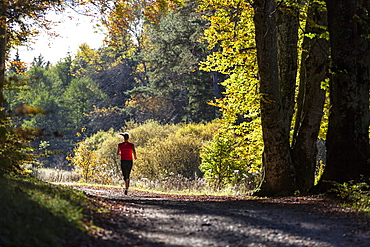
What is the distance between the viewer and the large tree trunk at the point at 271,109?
462 inches

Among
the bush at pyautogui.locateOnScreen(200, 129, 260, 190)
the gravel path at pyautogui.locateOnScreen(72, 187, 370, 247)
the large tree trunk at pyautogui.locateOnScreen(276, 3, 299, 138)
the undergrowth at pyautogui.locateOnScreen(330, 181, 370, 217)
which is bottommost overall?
the gravel path at pyautogui.locateOnScreen(72, 187, 370, 247)

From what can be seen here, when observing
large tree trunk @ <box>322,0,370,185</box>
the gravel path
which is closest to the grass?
the gravel path

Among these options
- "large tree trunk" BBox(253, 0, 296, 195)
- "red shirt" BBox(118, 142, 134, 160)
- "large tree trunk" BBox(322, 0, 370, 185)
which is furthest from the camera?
"red shirt" BBox(118, 142, 134, 160)

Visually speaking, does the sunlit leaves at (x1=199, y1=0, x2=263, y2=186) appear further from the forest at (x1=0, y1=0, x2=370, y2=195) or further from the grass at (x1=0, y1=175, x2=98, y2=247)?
the grass at (x1=0, y1=175, x2=98, y2=247)

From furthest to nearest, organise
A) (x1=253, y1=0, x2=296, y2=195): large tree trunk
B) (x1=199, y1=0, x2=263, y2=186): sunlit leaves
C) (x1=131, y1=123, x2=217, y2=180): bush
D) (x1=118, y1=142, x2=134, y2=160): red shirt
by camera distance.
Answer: (x1=131, y1=123, x2=217, y2=180): bush < (x1=199, y1=0, x2=263, y2=186): sunlit leaves < (x1=118, y1=142, x2=134, y2=160): red shirt < (x1=253, y1=0, x2=296, y2=195): large tree trunk

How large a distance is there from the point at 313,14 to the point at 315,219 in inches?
279

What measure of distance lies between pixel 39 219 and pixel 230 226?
269 centimetres

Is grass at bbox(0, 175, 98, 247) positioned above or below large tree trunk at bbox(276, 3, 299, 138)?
below

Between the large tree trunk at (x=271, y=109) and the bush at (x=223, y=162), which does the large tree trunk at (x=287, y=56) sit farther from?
the bush at (x=223, y=162)

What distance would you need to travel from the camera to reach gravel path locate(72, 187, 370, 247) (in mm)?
5625

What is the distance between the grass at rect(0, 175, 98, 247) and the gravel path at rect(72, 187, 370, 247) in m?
0.33

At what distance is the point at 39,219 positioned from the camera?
5.00m

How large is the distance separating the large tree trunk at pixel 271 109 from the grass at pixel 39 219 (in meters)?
6.31

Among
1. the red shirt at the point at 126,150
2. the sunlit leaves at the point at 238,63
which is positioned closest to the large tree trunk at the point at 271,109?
the sunlit leaves at the point at 238,63
